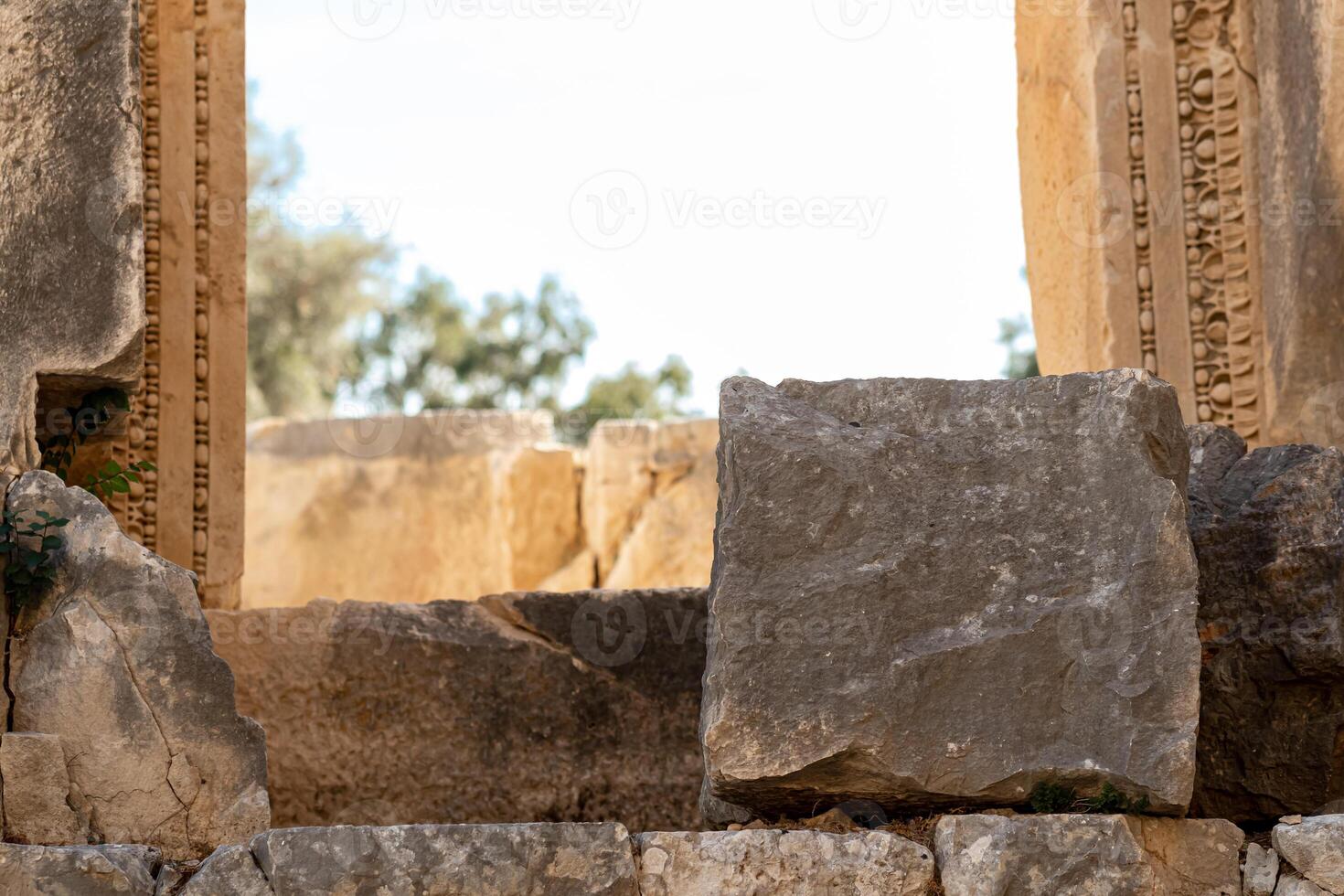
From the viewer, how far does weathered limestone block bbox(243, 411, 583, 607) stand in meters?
11.7

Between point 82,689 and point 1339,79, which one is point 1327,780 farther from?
point 82,689

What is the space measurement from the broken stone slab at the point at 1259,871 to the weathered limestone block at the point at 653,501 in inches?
317

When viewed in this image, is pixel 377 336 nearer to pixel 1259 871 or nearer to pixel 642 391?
pixel 642 391

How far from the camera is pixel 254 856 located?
3.35m

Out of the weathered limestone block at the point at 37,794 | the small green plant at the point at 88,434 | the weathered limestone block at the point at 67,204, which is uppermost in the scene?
the weathered limestone block at the point at 67,204

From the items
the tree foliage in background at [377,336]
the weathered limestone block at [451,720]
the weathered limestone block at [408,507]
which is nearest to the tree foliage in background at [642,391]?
the tree foliage in background at [377,336]

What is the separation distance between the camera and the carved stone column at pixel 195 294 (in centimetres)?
565

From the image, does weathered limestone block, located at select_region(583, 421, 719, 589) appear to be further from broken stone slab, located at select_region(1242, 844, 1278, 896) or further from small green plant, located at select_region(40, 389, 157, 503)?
broken stone slab, located at select_region(1242, 844, 1278, 896)

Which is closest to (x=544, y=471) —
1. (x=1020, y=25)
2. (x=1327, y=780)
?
(x=1020, y=25)

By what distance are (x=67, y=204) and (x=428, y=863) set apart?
2.25 metres

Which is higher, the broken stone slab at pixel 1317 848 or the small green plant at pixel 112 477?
the small green plant at pixel 112 477

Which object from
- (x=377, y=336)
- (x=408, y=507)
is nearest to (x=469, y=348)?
(x=377, y=336)

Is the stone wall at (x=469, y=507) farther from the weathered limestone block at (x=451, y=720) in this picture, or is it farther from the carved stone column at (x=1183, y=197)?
the weathered limestone block at (x=451, y=720)

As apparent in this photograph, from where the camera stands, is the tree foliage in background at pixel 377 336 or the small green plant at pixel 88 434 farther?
the tree foliage in background at pixel 377 336
